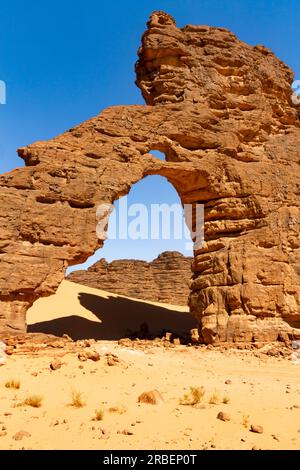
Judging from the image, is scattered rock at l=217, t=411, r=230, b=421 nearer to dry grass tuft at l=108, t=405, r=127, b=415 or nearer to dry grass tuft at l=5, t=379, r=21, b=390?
dry grass tuft at l=108, t=405, r=127, b=415

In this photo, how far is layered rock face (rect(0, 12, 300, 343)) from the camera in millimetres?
10578

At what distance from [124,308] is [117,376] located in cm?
1472

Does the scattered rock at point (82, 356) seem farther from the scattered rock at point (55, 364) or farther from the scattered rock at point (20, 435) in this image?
the scattered rock at point (20, 435)

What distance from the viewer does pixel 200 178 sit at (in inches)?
525

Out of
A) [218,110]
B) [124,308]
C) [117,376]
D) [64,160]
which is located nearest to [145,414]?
[117,376]

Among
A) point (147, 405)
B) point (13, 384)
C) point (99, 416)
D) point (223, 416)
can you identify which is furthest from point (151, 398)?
point (13, 384)

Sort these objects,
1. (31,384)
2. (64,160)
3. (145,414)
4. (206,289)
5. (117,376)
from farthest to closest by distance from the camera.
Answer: (206,289), (64,160), (117,376), (31,384), (145,414)

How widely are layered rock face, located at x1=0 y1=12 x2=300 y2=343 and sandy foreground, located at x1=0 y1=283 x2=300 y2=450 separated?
249cm

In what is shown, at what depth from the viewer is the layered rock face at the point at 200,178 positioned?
34.7 ft

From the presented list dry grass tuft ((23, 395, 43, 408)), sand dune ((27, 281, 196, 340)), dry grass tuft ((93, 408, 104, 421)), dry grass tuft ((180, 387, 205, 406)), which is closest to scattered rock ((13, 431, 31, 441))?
dry grass tuft ((93, 408, 104, 421))

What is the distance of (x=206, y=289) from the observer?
1224cm

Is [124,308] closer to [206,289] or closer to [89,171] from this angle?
[206,289]

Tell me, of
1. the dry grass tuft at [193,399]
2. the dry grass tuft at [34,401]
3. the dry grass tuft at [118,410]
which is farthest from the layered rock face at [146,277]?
the dry grass tuft at [118,410]
